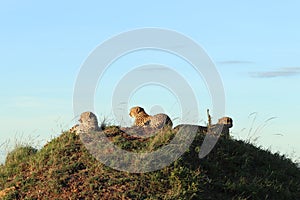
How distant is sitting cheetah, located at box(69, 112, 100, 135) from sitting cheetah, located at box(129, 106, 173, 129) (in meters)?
1.25

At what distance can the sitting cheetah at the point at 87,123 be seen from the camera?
1359cm

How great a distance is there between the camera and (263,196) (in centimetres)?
1181

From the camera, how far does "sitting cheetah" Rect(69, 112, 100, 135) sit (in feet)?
44.6

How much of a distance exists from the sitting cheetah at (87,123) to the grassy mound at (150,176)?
26 cm

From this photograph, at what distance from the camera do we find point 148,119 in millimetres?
14266

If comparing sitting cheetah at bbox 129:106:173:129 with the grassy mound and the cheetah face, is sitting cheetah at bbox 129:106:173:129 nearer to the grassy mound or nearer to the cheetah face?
the cheetah face

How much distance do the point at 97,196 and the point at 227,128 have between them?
5348 millimetres

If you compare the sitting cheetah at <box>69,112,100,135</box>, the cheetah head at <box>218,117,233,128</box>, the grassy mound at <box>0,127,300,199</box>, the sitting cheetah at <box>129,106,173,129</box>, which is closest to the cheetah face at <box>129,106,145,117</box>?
the sitting cheetah at <box>129,106,173,129</box>

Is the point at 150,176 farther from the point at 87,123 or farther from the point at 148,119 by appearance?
the point at 148,119

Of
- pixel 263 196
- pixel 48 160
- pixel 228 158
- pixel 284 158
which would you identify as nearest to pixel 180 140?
pixel 228 158

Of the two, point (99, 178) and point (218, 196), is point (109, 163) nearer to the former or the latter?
point (99, 178)

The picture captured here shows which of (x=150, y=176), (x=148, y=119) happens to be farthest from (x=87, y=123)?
(x=150, y=176)

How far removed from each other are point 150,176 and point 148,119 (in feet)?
10.1

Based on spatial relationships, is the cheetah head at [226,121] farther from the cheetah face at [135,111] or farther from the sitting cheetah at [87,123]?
the sitting cheetah at [87,123]
